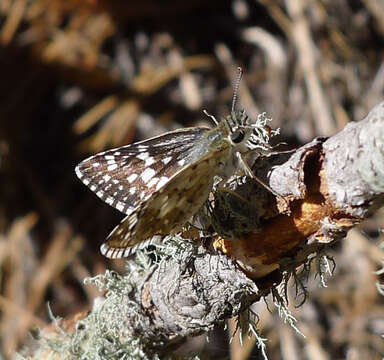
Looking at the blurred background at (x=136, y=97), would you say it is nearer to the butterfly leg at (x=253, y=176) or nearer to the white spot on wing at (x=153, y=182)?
the white spot on wing at (x=153, y=182)

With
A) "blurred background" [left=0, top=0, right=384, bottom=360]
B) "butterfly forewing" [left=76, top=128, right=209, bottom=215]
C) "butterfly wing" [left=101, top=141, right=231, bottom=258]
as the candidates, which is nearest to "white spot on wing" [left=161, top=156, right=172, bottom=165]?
"butterfly forewing" [left=76, top=128, right=209, bottom=215]

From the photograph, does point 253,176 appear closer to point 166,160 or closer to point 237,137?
point 237,137

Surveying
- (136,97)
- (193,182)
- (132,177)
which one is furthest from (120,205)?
(136,97)

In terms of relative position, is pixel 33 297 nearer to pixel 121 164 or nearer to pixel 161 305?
pixel 121 164

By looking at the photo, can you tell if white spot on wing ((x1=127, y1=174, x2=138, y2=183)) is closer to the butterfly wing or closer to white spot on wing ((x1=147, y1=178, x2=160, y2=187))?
white spot on wing ((x1=147, y1=178, x2=160, y2=187))

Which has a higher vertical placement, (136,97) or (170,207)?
(170,207)

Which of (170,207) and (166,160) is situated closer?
(170,207)
